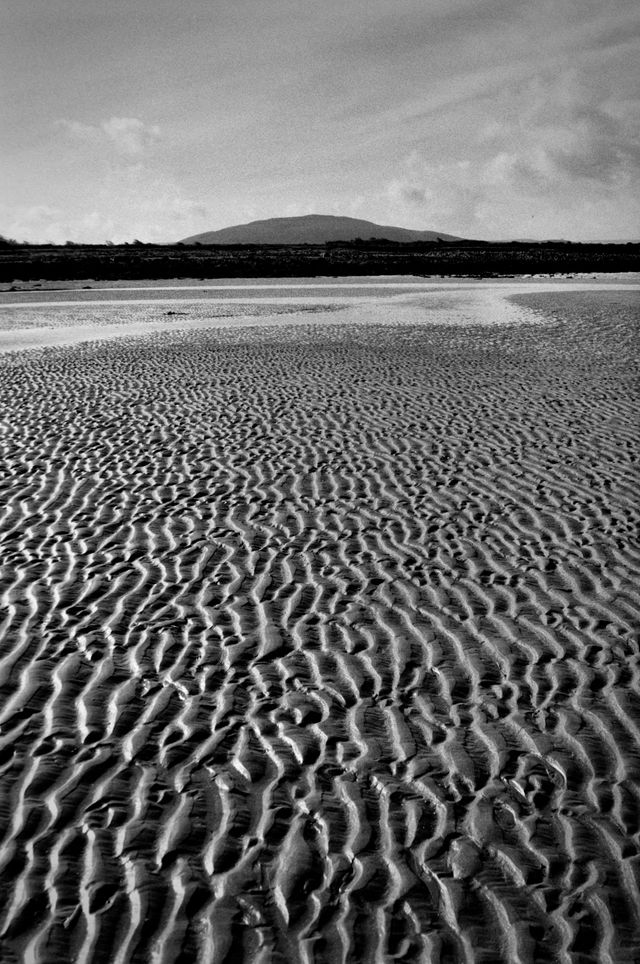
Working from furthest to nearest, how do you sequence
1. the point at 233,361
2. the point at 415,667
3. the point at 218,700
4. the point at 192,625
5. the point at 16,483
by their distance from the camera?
the point at 233,361 → the point at 16,483 → the point at 192,625 → the point at 415,667 → the point at 218,700

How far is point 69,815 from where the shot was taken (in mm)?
4188

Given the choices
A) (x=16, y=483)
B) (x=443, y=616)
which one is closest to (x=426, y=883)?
(x=443, y=616)

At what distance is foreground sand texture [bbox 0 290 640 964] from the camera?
3.64 meters

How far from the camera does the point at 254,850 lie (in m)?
3.98

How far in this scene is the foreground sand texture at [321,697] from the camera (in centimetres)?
364

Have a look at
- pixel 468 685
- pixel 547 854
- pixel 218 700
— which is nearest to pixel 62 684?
pixel 218 700

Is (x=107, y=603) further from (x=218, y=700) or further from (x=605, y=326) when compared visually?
(x=605, y=326)

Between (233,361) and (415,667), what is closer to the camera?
(415,667)

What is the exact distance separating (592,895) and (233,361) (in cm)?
1594

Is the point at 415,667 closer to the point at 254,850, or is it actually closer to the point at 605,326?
the point at 254,850

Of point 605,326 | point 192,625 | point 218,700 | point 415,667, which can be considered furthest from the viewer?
point 605,326

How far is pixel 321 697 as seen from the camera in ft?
17.4

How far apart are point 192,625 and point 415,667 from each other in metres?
1.74

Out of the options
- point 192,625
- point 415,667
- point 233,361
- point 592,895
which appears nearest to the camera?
point 592,895
